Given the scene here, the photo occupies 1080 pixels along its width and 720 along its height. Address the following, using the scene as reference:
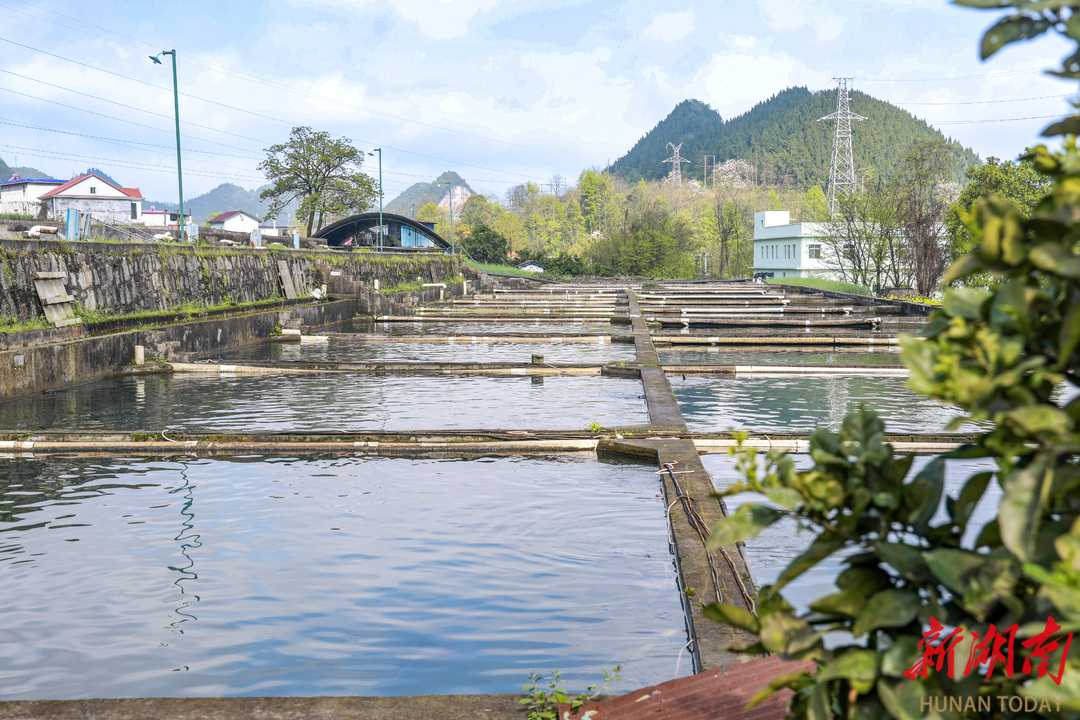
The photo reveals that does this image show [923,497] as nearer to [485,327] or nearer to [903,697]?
[903,697]

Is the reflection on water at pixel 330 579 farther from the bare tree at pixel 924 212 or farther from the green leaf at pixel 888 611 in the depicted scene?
the bare tree at pixel 924 212

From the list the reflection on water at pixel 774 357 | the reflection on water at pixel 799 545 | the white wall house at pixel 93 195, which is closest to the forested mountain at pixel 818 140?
the white wall house at pixel 93 195

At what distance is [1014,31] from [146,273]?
19855 millimetres

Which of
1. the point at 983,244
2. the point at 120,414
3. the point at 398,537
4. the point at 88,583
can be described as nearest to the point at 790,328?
the point at 120,414

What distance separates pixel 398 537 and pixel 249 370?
10044 millimetres

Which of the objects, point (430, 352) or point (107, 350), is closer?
point (107, 350)

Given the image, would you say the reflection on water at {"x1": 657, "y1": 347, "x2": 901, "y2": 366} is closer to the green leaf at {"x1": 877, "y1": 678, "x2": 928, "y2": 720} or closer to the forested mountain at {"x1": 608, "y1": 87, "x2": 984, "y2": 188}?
the green leaf at {"x1": 877, "y1": 678, "x2": 928, "y2": 720}

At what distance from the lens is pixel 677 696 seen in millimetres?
3035

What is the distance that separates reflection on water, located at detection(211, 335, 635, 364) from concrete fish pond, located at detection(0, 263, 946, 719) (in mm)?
2416

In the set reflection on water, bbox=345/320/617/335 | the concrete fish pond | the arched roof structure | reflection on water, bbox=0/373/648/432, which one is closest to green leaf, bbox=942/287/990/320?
the concrete fish pond

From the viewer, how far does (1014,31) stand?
138 centimetres

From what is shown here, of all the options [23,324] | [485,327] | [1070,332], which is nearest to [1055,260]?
[1070,332]

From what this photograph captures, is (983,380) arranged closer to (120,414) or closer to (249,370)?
(120,414)

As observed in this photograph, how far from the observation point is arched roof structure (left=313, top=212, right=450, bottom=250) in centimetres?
7275
